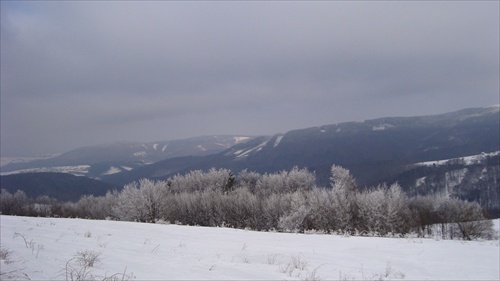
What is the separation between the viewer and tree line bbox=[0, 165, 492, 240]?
5644 centimetres

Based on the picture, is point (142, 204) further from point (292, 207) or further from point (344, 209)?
point (344, 209)

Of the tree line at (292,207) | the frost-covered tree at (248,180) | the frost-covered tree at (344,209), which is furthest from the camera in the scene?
the frost-covered tree at (248,180)

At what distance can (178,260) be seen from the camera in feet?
31.6

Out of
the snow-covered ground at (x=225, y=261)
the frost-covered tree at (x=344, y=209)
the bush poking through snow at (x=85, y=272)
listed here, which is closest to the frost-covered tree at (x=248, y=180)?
the frost-covered tree at (x=344, y=209)

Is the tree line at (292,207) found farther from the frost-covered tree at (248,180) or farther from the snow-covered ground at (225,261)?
the snow-covered ground at (225,261)

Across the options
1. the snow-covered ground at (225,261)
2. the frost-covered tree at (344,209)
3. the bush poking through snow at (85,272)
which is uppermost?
the bush poking through snow at (85,272)

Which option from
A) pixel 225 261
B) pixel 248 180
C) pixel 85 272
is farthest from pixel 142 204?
pixel 85 272

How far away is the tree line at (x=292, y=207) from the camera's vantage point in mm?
56438

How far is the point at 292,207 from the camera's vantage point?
56.0 metres

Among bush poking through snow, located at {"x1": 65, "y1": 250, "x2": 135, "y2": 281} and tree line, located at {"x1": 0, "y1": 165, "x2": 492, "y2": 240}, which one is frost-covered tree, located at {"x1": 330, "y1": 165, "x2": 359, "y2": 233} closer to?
tree line, located at {"x1": 0, "y1": 165, "x2": 492, "y2": 240}

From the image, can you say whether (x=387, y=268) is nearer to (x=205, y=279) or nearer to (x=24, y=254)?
(x=205, y=279)

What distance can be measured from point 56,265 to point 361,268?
9.32 m

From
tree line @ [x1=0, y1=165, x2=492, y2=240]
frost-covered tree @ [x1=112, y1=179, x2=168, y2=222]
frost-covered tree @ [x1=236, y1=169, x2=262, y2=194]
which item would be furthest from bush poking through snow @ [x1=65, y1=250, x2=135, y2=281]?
frost-covered tree @ [x1=236, y1=169, x2=262, y2=194]

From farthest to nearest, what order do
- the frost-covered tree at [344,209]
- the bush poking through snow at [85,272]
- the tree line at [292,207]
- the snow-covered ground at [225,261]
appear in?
the frost-covered tree at [344,209] < the tree line at [292,207] < the snow-covered ground at [225,261] < the bush poking through snow at [85,272]
